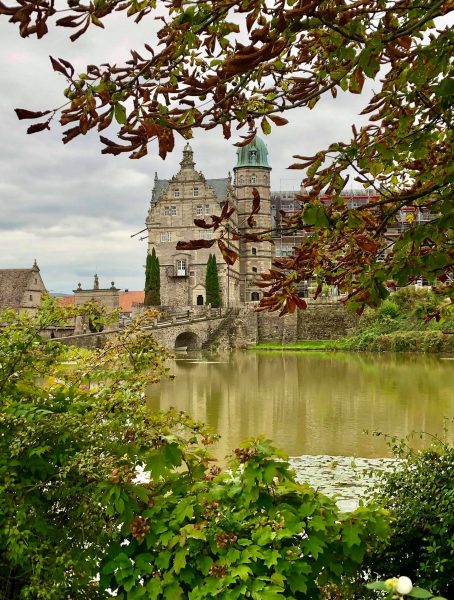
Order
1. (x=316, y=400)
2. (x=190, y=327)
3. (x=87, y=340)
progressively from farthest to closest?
(x=190, y=327), (x=87, y=340), (x=316, y=400)

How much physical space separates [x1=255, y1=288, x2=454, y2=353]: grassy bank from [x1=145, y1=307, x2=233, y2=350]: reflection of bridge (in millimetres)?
3521

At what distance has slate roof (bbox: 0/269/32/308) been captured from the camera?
4003 cm

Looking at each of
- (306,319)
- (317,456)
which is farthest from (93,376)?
(306,319)

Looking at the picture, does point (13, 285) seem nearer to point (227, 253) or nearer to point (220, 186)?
point (220, 186)

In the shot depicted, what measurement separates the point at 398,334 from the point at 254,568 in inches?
1302

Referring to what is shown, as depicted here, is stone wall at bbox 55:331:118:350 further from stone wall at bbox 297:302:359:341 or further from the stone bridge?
stone wall at bbox 297:302:359:341

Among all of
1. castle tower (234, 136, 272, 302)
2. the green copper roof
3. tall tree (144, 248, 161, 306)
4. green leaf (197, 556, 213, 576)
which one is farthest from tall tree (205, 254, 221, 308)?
green leaf (197, 556, 213, 576)

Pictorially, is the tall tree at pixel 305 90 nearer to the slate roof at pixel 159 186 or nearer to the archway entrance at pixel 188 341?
the archway entrance at pixel 188 341

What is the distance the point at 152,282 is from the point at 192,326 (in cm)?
712

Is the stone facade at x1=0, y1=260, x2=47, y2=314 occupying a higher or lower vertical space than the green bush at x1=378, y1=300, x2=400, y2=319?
higher

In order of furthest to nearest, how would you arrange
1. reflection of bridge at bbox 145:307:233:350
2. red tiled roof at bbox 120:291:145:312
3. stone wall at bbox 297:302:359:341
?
1. red tiled roof at bbox 120:291:145:312
2. stone wall at bbox 297:302:359:341
3. reflection of bridge at bbox 145:307:233:350

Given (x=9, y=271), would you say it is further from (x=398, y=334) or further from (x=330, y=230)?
(x=330, y=230)

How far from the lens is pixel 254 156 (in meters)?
49.0

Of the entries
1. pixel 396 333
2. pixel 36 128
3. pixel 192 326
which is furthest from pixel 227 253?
pixel 192 326
